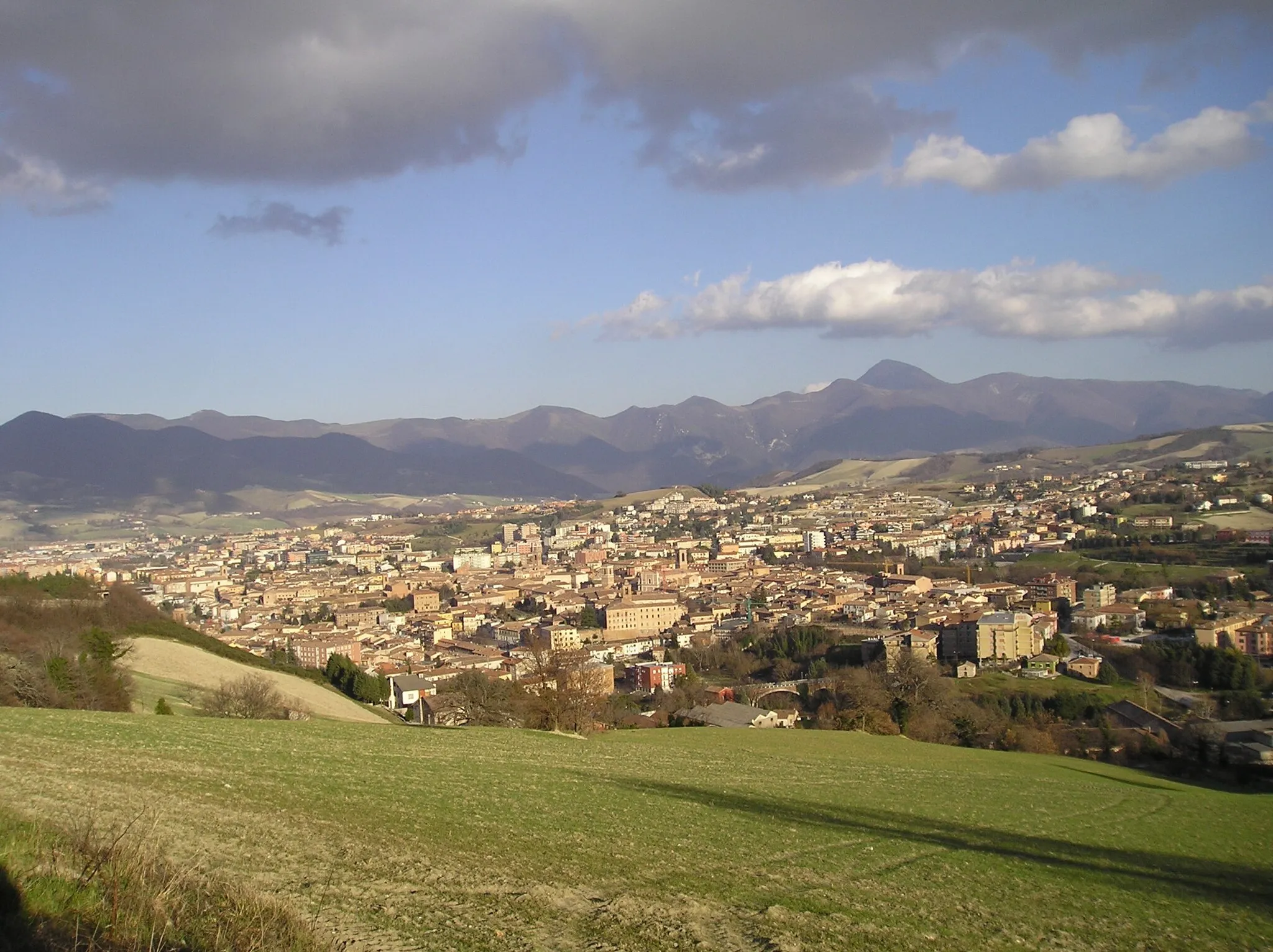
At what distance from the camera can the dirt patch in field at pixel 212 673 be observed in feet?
84.7

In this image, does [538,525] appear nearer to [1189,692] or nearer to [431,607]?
[431,607]

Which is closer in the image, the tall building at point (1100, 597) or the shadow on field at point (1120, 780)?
the shadow on field at point (1120, 780)

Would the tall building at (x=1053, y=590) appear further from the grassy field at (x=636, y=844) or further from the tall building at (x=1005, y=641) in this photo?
the grassy field at (x=636, y=844)

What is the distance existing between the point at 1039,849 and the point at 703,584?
2734 inches

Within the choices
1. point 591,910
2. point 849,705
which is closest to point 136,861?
point 591,910

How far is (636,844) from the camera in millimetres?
7996

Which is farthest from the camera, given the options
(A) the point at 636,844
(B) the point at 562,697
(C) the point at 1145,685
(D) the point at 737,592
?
(D) the point at 737,592

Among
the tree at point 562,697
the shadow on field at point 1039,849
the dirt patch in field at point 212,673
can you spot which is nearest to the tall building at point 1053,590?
the tree at point 562,697

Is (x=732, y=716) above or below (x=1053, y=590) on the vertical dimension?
above

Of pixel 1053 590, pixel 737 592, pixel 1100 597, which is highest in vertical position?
pixel 1100 597

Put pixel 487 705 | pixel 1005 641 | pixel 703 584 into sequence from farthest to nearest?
pixel 703 584, pixel 1005 641, pixel 487 705

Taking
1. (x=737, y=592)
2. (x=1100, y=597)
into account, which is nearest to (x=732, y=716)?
(x=1100, y=597)

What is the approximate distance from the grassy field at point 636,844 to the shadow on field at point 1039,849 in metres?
0.05

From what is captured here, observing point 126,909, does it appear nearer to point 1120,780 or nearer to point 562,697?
point 562,697
